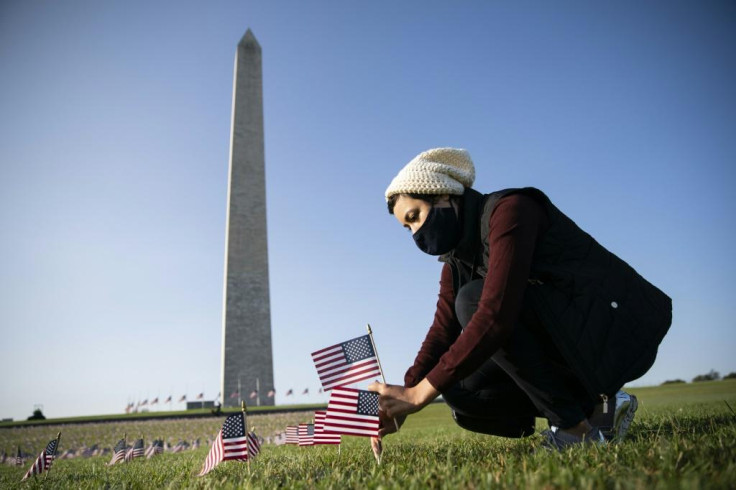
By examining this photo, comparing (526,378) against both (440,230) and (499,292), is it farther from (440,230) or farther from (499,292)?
(440,230)

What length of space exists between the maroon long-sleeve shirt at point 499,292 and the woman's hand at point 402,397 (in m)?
0.05

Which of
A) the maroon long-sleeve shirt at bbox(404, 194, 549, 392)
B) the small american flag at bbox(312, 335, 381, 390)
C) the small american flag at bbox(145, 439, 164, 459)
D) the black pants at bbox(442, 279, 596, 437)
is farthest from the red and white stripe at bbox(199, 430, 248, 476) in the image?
the small american flag at bbox(145, 439, 164, 459)

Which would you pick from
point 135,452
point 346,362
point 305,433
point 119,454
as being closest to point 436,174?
point 346,362

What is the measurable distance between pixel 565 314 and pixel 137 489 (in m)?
2.23

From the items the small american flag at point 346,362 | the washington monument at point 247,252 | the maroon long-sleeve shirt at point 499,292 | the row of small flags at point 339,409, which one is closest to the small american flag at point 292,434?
the row of small flags at point 339,409

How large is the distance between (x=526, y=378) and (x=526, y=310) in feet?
1.02

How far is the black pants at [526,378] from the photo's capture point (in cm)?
255

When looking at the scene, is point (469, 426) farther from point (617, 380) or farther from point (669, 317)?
point (669, 317)

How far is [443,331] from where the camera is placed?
3176mm

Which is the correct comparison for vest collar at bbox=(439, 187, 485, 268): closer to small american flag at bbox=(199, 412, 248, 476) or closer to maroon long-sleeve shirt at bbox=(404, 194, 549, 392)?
maroon long-sleeve shirt at bbox=(404, 194, 549, 392)

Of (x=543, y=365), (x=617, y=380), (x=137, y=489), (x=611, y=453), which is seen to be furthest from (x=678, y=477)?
(x=137, y=489)

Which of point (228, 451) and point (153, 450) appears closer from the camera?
point (228, 451)

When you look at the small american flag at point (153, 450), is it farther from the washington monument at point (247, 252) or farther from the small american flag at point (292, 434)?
the washington monument at point (247, 252)

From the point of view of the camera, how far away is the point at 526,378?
2.56 metres
